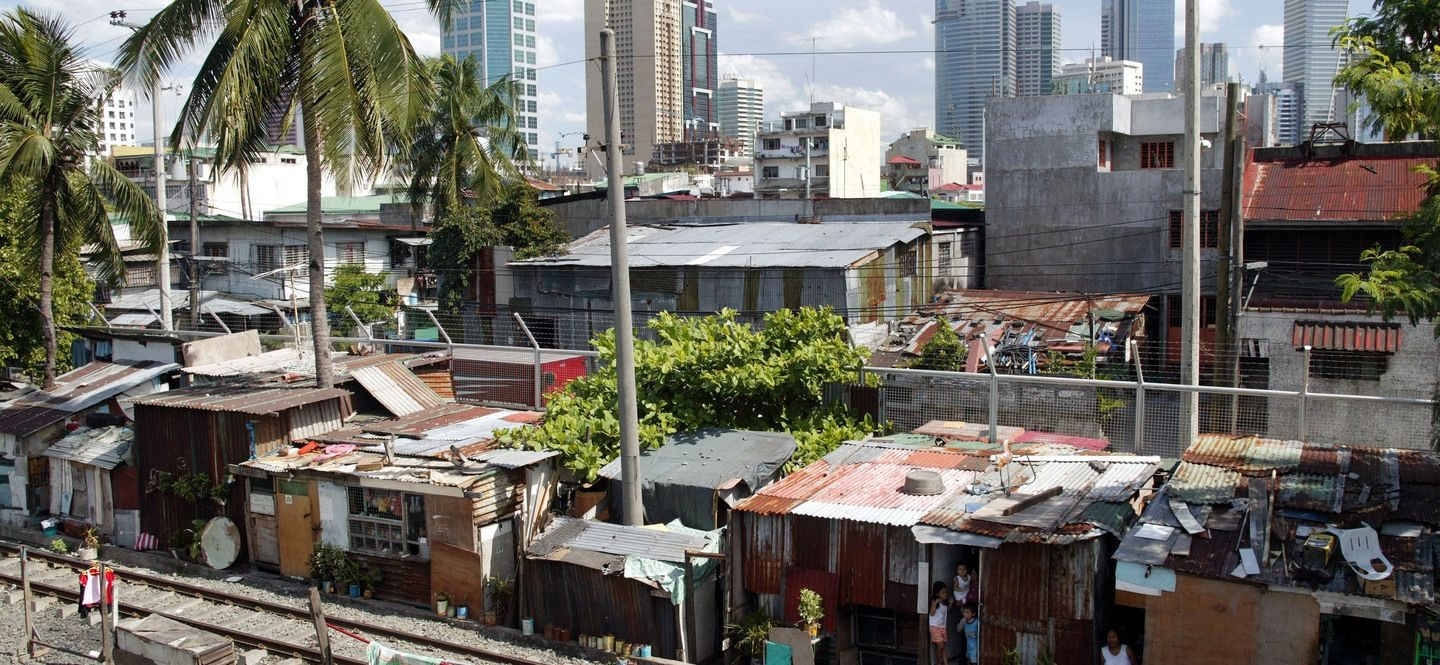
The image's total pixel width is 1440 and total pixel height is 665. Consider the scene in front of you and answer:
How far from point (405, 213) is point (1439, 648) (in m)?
45.8

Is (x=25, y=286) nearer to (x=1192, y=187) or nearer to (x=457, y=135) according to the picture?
(x=457, y=135)

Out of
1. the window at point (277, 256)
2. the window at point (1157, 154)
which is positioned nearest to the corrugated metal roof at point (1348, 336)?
the window at point (1157, 154)

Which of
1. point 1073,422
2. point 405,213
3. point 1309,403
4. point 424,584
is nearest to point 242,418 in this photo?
point 424,584

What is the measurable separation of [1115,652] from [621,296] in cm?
646

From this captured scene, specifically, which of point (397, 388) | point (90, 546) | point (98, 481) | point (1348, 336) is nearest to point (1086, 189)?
point (1348, 336)

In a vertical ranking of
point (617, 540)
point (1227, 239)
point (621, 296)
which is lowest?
point (617, 540)

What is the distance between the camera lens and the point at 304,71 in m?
16.8

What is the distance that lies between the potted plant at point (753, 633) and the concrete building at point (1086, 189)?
23.3 metres

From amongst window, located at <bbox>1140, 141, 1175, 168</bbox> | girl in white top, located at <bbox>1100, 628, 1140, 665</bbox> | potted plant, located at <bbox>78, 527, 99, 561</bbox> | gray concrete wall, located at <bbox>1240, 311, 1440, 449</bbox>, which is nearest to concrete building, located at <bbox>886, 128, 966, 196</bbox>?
window, located at <bbox>1140, 141, 1175, 168</bbox>

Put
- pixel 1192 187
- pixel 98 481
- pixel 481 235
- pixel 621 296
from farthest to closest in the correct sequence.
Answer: pixel 481 235
pixel 98 481
pixel 1192 187
pixel 621 296

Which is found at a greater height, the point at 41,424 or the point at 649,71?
the point at 649,71

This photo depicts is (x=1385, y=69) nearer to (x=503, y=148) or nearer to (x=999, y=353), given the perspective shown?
(x=999, y=353)

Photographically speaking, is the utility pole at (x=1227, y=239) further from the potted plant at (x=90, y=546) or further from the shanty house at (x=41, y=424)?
the shanty house at (x=41, y=424)

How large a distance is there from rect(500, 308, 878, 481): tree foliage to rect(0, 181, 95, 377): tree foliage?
13.3m
